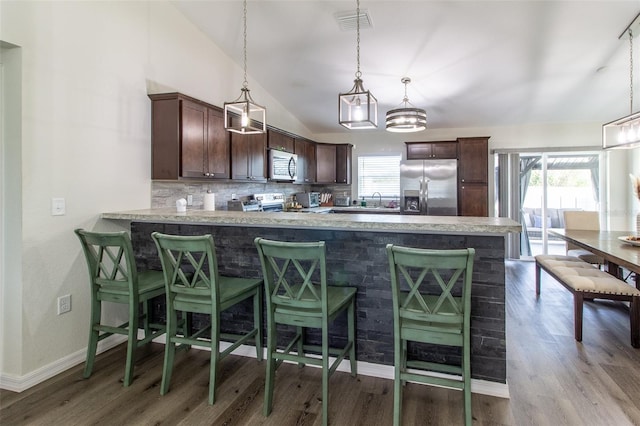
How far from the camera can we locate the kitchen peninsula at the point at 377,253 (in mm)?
2287

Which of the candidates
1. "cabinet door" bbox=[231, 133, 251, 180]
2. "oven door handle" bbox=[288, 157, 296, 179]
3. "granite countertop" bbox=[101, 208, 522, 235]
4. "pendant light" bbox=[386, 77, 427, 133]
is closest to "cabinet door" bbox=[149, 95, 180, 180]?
"granite countertop" bbox=[101, 208, 522, 235]

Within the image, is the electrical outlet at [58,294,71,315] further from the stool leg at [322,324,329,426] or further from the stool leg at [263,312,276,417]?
the stool leg at [322,324,329,426]

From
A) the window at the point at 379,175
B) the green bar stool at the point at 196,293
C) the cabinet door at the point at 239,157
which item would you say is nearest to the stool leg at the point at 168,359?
the green bar stool at the point at 196,293

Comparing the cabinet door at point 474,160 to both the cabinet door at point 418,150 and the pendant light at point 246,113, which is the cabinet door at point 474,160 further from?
the pendant light at point 246,113

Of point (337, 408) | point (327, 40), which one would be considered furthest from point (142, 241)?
point (327, 40)

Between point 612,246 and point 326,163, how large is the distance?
4.70 m

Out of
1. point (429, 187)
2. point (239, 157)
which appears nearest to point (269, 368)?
point (239, 157)

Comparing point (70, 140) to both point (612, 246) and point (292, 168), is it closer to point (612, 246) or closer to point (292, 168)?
point (292, 168)

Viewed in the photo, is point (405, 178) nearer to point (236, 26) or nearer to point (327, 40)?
point (327, 40)

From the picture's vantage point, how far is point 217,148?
4.12 m

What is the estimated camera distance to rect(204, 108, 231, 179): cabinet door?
398cm

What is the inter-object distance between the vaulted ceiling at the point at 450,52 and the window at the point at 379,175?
1428 millimetres

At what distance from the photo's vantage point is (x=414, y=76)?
4.84 m

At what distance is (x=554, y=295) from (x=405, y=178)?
117 inches
